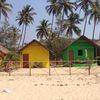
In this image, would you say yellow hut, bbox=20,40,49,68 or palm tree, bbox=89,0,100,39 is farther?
palm tree, bbox=89,0,100,39

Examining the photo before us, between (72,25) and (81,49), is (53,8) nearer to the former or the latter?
(72,25)

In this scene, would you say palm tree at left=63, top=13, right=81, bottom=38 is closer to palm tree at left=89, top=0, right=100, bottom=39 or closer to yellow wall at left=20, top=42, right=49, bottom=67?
palm tree at left=89, top=0, right=100, bottom=39

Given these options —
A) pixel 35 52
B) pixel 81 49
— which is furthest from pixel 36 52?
pixel 81 49

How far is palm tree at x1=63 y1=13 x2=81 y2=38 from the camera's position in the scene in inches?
2480

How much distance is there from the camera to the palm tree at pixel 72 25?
63000 millimetres

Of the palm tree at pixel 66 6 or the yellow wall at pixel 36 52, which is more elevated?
the palm tree at pixel 66 6

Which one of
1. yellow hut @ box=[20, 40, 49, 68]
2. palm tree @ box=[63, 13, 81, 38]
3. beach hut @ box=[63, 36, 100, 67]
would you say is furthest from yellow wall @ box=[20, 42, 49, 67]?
palm tree @ box=[63, 13, 81, 38]

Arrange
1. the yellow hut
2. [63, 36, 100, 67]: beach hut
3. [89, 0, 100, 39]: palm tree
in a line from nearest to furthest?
the yellow hut < [63, 36, 100, 67]: beach hut < [89, 0, 100, 39]: palm tree

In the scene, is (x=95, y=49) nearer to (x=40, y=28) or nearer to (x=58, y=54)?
(x=58, y=54)

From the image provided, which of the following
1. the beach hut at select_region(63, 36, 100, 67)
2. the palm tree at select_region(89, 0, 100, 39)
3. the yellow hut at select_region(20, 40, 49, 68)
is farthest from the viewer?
the palm tree at select_region(89, 0, 100, 39)

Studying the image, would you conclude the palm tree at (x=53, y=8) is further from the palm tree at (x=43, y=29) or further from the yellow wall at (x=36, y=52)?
the yellow wall at (x=36, y=52)

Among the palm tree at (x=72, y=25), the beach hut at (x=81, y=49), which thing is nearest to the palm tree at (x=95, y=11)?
the palm tree at (x=72, y=25)

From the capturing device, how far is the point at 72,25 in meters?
62.8

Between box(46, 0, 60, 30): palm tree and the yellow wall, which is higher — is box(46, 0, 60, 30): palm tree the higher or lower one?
the higher one
